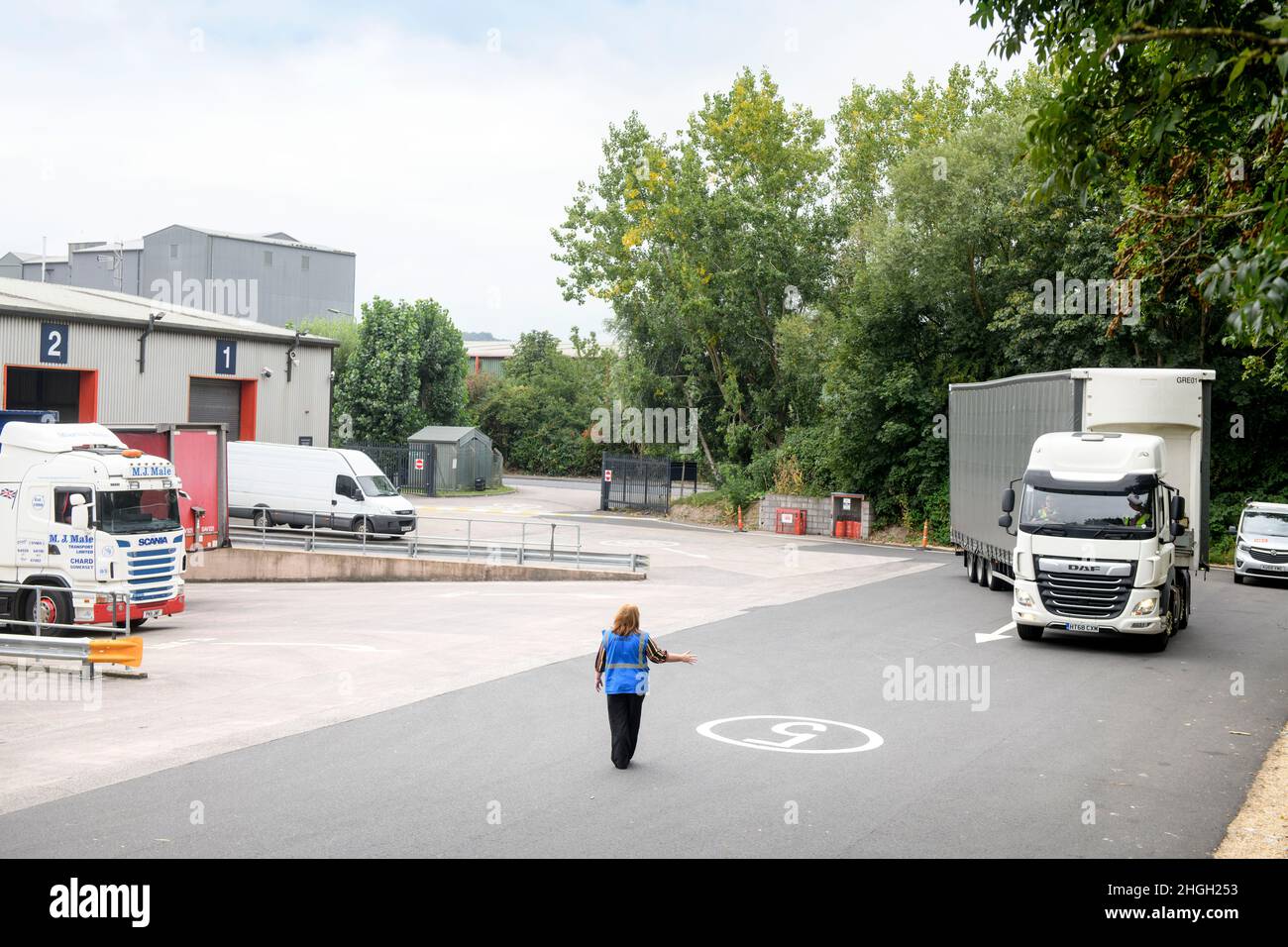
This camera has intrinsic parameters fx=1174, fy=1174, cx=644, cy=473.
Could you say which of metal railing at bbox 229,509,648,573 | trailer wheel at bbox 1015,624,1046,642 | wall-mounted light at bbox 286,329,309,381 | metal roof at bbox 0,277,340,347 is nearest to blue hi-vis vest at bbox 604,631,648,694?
trailer wheel at bbox 1015,624,1046,642

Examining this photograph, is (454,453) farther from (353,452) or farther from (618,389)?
(353,452)

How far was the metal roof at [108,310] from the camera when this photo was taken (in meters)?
32.5

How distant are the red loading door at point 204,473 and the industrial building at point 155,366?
24.4 feet

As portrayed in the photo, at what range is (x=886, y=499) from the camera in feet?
133

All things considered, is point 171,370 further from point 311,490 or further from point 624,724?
point 624,724

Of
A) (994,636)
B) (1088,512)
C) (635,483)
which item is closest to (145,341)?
(635,483)

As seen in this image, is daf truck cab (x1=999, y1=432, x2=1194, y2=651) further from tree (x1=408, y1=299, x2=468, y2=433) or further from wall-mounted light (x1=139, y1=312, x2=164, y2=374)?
tree (x1=408, y1=299, x2=468, y2=433)

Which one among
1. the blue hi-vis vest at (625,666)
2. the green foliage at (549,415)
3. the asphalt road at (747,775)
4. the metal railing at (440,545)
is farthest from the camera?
the green foliage at (549,415)

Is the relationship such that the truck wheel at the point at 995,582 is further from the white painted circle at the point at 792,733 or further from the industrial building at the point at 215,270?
the industrial building at the point at 215,270

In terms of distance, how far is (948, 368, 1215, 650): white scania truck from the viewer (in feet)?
54.5

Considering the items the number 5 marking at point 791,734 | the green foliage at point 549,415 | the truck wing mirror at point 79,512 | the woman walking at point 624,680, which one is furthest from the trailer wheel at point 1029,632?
the green foliage at point 549,415
